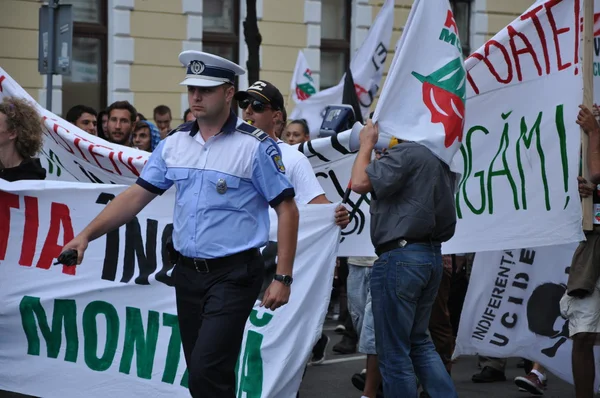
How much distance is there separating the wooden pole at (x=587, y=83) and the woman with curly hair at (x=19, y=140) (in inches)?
126

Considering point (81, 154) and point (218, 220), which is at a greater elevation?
point (81, 154)

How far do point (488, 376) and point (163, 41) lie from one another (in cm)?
1061

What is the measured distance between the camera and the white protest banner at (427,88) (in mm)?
6227

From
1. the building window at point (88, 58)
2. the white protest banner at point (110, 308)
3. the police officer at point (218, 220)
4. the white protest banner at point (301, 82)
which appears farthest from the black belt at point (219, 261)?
the building window at point (88, 58)

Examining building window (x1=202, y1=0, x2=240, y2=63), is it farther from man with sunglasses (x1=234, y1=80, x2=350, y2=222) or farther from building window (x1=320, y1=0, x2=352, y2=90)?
man with sunglasses (x1=234, y1=80, x2=350, y2=222)

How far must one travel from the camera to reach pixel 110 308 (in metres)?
6.71

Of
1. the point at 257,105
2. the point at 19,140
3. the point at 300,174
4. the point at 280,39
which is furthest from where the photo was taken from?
the point at 280,39

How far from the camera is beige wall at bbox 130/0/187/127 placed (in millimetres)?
17594

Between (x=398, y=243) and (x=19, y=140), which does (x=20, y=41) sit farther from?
(x=398, y=243)

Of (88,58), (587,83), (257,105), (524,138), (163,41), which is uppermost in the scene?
(163,41)

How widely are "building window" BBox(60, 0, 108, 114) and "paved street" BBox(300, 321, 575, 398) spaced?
886 cm

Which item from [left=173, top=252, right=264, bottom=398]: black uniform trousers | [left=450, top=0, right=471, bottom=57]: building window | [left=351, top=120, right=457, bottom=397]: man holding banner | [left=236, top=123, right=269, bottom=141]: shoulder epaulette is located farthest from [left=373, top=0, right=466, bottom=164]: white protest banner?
[left=450, top=0, right=471, bottom=57]: building window

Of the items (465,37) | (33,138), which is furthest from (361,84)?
(465,37)

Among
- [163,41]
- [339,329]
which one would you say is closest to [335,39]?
[163,41]
